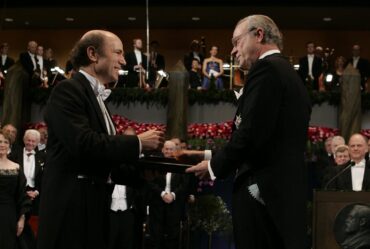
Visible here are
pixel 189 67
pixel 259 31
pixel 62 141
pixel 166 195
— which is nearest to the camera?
pixel 62 141

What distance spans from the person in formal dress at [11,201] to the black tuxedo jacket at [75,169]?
5.41 metres

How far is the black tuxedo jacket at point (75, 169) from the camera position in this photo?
3717mm

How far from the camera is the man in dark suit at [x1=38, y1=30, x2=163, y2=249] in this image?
12.2 feet

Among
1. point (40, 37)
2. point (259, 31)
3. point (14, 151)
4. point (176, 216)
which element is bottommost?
point (176, 216)

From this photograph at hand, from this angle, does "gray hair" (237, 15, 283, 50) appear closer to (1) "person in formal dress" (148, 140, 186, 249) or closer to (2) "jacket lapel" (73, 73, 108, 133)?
(2) "jacket lapel" (73, 73, 108, 133)

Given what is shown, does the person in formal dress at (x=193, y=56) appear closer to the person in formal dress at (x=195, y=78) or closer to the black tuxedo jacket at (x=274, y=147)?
the person in formal dress at (x=195, y=78)

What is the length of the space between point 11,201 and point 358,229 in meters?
4.77

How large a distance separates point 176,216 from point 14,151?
2.43 meters

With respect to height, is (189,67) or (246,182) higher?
(189,67)

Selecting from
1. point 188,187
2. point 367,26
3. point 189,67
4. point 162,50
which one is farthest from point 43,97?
point 367,26

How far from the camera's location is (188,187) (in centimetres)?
1085

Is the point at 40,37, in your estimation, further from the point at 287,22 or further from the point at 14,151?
the point at 14,151

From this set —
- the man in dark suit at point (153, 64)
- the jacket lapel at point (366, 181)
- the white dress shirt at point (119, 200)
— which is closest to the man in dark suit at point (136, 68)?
the man in dark suit at point (153, 64)

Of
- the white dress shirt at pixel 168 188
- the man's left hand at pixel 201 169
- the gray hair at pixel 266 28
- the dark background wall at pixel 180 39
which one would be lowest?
the white dress shirt at pixel 168 188
